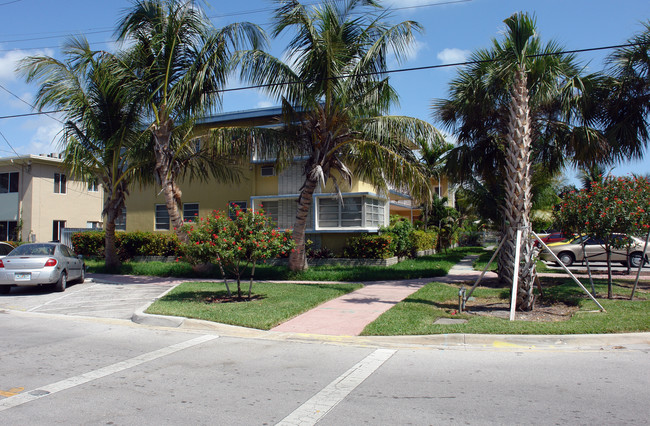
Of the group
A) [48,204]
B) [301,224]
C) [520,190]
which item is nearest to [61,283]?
[301,224]

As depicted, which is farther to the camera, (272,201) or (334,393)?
(272,201)

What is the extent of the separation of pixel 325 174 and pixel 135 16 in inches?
311

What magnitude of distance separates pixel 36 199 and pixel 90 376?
93.7ft

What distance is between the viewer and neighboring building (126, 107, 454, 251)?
20.4 meters

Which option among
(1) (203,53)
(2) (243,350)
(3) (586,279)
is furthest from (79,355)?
(3) (586,279)

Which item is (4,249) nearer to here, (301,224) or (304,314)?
(301,224)

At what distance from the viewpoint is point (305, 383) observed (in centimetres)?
601

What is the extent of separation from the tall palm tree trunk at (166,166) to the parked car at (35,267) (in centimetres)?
349

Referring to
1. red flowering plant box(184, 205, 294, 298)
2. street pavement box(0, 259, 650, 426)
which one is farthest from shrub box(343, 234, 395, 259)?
street pavement box(0, 259, 650, 426)

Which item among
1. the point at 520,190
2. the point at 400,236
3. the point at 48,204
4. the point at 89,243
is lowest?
Answer: the point at 89,243

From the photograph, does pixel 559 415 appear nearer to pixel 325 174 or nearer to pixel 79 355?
pixel 79 355

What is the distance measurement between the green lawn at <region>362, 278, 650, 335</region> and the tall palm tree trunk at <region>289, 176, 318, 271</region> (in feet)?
16.3

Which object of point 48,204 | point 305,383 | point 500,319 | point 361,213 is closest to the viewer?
point 305,383

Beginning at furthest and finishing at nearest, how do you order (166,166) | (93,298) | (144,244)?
(144,244) < (166,166) < (93,298)
